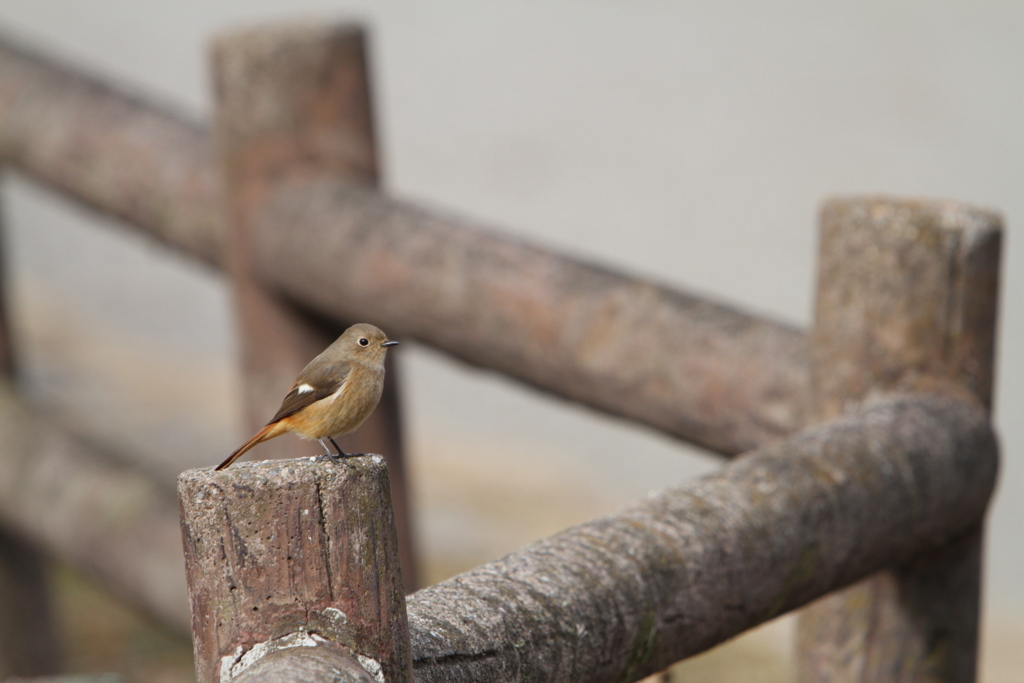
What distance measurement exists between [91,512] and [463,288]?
1756mm

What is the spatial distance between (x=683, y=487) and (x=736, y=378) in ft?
2.02

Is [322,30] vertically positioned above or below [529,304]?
above

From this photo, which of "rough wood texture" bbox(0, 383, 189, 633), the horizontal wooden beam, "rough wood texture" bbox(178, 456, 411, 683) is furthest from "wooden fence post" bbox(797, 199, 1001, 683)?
"rough wood texture" bbox(0, 383, 189, 633)

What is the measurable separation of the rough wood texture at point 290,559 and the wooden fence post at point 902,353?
4.12 ft

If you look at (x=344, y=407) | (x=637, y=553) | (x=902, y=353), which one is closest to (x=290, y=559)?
(x=344, y=407)

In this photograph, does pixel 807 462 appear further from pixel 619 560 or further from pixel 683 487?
pixel 619 560

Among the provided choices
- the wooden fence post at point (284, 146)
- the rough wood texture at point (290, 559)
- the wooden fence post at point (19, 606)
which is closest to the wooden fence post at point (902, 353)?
the rough wood texture at point (290, 559)

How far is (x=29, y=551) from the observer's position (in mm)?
A: 4328

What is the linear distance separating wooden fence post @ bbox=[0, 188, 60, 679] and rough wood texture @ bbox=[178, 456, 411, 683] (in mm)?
3487

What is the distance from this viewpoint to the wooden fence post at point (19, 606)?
4.18m

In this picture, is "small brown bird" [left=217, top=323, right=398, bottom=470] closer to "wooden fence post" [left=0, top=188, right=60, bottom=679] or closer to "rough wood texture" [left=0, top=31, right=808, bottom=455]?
"rough wood texture" [left=0, top=31, right=808, bottom=455]

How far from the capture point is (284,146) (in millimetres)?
3092

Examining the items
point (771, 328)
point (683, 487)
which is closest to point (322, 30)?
point (771, 328)

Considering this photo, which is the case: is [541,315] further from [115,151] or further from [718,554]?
[115,151]
